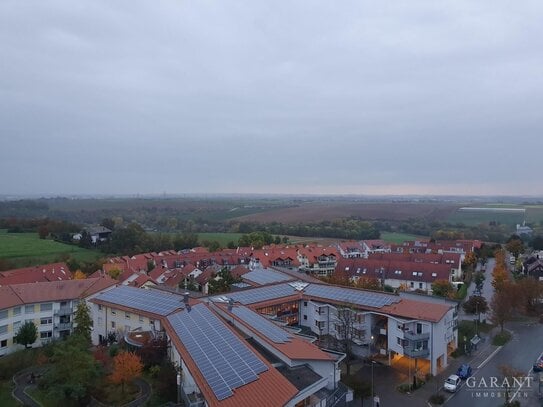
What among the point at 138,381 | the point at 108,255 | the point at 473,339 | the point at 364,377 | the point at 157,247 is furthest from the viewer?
the point at 157,247

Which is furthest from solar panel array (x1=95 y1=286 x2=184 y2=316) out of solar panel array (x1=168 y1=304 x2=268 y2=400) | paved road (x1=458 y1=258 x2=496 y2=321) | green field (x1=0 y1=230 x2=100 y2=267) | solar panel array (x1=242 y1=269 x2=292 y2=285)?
green field (x1=0 y1=230 x2=100 y2=267)

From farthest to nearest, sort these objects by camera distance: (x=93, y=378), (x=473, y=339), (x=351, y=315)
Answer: (x=473, y=339) < (x=351, y=315) < (x=93, y=378)

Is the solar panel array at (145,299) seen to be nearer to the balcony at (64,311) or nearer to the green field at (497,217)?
the balcony at (64,311)

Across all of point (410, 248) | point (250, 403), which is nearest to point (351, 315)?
point (250, 403)

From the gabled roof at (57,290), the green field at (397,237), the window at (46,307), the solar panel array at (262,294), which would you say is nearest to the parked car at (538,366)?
the solar panel array at (262,294)

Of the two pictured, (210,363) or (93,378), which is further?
(93,378)

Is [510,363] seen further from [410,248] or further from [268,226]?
[268,226]

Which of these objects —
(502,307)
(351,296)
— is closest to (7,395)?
(351,296)
